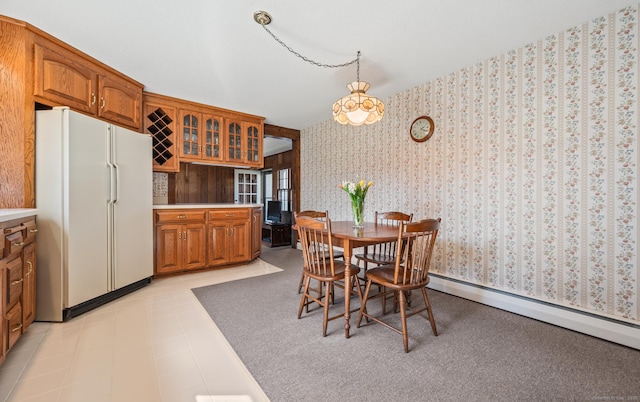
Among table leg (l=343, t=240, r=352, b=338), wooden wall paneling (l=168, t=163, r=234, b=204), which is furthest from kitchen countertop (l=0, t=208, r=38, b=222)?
wooden wall paneling (l=168, t=163, r=234, b=204)

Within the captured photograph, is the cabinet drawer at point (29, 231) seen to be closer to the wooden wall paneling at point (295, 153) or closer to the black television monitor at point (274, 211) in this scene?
the wooden wall paneling at point (295, 153)

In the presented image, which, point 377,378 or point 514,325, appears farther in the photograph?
point 514,325

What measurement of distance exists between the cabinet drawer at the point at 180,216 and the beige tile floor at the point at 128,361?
114 cm

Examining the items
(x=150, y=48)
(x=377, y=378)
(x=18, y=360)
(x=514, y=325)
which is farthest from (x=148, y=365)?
(x=514, y=325)

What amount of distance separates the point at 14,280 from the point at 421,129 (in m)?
3.76

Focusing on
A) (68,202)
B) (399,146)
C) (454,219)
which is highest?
(399,146)

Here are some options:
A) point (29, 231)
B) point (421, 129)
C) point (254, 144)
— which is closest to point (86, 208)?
point (29, 231)

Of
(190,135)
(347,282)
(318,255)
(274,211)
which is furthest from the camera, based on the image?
(274,211)

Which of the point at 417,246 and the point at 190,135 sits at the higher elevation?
the point at 190,135

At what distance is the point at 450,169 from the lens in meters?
2.90

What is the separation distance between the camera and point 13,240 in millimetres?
1645

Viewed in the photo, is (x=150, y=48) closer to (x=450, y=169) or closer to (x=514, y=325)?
(x=450, y=169)

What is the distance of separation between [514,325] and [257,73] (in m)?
3.35

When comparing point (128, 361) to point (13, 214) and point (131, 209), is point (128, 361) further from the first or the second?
point (131, 209)
